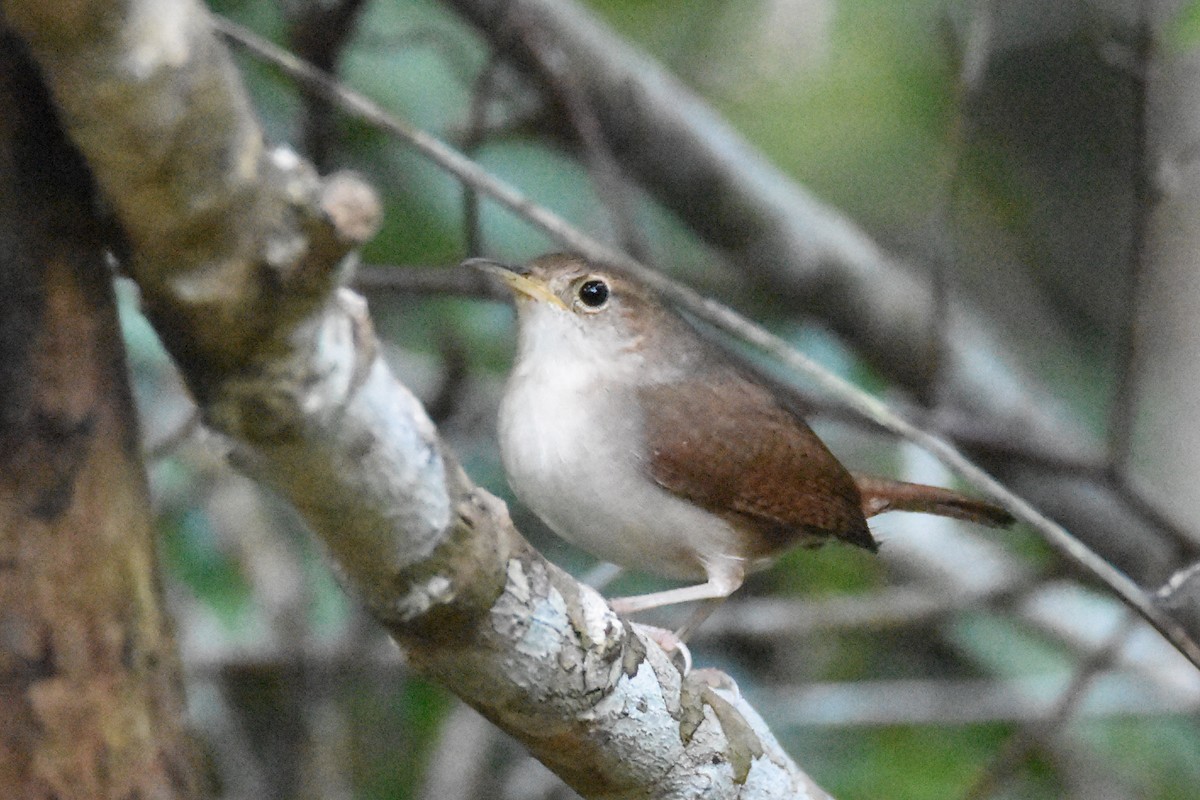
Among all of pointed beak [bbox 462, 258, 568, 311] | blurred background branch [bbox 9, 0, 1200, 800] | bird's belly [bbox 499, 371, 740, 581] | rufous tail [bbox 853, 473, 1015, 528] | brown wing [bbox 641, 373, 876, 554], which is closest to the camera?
A: bird's belly [bbox 499, 371, 740, 581]

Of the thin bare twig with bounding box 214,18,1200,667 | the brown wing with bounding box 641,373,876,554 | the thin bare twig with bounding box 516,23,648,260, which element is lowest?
the brown wing with bounding box 641,373,876,554

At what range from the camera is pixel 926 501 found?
345 cm

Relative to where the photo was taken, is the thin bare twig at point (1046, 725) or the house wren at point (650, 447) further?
the thin bare twig at point (1046, 725)

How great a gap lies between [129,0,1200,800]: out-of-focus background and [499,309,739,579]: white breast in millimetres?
774

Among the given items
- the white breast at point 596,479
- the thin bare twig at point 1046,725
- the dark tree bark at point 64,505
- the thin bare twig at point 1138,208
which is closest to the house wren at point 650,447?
the white breast at point 596,479

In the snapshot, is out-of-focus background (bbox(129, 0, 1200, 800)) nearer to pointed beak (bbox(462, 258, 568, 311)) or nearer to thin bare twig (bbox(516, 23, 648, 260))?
thin bare twig (bbox(516, 23, 648, 260))

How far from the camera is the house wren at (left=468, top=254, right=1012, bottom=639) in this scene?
2812 mm

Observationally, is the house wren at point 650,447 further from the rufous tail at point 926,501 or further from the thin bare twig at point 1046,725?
the thin bare twig at point 1046,725

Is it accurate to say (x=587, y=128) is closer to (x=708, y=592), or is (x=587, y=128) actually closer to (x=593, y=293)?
(x=593, y=293)

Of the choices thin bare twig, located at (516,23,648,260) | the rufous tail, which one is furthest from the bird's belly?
thin bare twig, located at (516,23,648,260)

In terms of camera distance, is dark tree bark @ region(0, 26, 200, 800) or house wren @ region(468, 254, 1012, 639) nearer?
dark tree bark @ region(0, 26, 200, 800)

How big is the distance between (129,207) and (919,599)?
13.2ft

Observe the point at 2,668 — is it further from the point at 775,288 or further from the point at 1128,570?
the point at 1128,570

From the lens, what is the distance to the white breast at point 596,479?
9.14 feet
